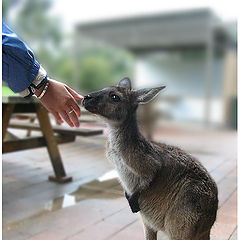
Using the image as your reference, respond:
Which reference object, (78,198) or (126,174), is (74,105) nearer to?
(126,174)

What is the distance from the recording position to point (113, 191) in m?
2.16

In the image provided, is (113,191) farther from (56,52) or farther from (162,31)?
(162,31)

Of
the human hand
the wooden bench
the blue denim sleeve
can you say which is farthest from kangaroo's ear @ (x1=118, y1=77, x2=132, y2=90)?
the wooden bench

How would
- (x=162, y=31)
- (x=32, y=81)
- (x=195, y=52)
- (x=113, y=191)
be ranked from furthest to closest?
(x=195, y=52) → (x=162, y=31) → (x=113, y=191) → (x=32, y=81)

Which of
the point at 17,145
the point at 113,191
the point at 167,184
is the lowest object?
the point at 113,191

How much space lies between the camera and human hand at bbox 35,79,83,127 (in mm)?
1102

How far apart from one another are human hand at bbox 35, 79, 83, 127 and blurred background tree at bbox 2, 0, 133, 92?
0.15m

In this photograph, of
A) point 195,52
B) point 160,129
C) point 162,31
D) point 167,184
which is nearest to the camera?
point 167,184

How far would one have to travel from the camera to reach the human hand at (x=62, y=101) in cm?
110

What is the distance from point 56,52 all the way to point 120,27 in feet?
5.38

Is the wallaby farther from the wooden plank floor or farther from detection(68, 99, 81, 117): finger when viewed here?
the wooden plank floor

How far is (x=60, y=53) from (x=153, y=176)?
1503 millimetres

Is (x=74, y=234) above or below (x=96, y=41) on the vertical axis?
below

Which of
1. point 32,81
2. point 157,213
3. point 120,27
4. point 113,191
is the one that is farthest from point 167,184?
point 120,27
